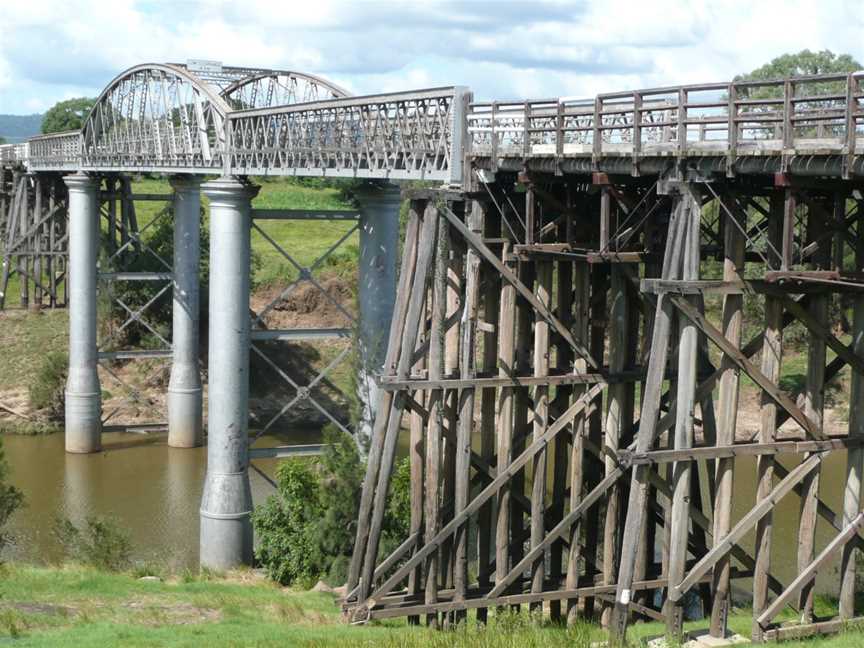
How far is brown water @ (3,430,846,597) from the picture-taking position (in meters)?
25.3

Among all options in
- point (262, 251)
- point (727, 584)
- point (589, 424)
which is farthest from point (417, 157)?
point (262, 251)

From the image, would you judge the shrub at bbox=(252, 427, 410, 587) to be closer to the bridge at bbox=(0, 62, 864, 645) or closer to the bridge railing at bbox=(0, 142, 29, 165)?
the bridge at bbox=(0, 62, 864, 645)

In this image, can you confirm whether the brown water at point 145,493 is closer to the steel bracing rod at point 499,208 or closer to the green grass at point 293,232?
the steel bracing rod at point 499,208

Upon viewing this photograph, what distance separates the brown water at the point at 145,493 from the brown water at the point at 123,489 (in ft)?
0.08

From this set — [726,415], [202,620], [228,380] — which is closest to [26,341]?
[228,380]

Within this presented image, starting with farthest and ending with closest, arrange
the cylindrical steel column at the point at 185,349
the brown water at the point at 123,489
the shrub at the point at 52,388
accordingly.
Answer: the shrub at the point at 52,388 < the cylindrical steel column at the point at 185,349 < the brown water at the point at 123,489

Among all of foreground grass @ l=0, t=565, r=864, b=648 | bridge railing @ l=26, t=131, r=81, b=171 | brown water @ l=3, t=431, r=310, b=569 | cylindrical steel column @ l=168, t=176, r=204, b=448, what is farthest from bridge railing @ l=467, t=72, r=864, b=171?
bridge railing @ l=26, t=131, r=81, b=171

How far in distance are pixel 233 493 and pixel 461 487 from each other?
28.1 feet

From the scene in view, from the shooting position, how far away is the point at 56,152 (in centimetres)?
4116

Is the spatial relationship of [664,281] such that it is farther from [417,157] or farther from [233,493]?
[233,493]

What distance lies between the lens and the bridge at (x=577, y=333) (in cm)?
1361

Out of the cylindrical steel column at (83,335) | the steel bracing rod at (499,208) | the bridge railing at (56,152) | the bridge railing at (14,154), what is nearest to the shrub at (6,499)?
the steel bracing rod at (499,208)

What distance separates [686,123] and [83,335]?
2533cm

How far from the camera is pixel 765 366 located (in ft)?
45.7
